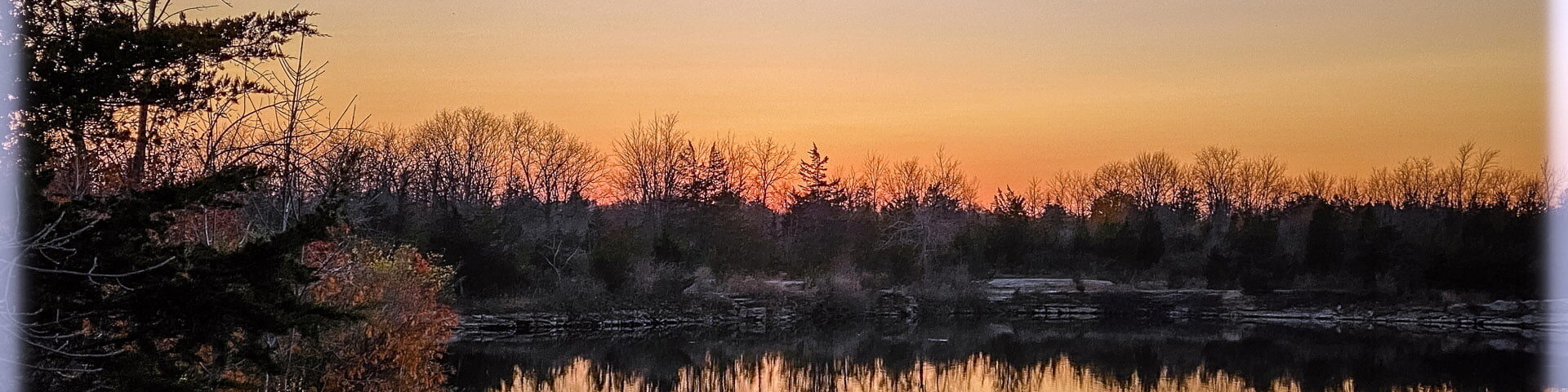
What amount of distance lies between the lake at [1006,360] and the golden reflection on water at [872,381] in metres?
0.04

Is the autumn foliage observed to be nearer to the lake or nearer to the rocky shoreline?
the lake

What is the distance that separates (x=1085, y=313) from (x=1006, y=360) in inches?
624

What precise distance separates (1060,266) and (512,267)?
23.6 metres

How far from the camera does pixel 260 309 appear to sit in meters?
8.18

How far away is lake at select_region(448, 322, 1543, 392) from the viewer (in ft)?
86.4

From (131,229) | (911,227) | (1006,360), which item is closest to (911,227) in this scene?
(911,227)

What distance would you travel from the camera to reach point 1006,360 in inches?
1230

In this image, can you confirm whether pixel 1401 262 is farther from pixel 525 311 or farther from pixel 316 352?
pixel 316 352

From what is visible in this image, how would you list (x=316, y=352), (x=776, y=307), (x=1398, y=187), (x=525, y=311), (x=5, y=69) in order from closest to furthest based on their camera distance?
(x=5, y=69) < (x=316, y=352) < (x=525, y=311) < (x=776, y=307) < (x=1398, y=187)

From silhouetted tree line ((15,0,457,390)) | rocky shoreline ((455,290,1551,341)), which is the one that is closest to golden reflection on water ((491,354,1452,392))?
rocky shoreline ((455,290,1551,341))

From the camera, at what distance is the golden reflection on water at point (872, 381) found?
25547mm

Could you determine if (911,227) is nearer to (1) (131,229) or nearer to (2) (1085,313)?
(2) (1085,313)

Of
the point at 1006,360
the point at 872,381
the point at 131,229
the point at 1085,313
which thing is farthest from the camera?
the point at 1085,313

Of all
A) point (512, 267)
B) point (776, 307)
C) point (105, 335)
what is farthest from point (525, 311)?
point (105, 335)
